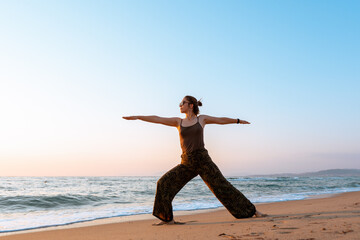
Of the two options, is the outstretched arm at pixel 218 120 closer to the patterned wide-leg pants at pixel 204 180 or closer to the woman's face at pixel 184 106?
the woman's face at pixel 184 106

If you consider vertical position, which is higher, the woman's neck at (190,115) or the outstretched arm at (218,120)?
the woman's neck at (190,115)

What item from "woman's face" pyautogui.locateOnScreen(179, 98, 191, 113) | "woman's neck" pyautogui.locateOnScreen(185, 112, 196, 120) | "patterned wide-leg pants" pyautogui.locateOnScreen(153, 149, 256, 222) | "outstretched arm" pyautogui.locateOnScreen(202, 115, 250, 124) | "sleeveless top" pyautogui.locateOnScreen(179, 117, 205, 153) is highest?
"woman's face" pyautogui.locateOnScreen(179, 98, 191, 113)

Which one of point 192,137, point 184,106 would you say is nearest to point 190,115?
point 184,106

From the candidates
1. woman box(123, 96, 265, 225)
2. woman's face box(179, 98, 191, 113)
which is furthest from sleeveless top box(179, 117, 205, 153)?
woman's face box(179, 98, 191, 113)

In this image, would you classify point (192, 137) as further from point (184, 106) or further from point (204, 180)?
point (204, 180)

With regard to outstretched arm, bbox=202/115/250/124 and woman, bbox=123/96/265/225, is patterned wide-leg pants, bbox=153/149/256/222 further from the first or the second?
outstretched arm, bbox=202/115/250/124

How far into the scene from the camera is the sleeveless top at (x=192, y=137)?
5.31m

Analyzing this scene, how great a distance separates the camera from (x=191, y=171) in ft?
17.8

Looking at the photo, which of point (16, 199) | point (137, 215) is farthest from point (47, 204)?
point (137, 215)

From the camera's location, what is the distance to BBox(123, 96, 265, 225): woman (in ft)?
17.5

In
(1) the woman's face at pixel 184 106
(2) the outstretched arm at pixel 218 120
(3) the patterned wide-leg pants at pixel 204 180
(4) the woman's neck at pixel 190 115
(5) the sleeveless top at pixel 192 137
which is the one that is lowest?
(3) the patterned wide-leg pants at pixel 204 180

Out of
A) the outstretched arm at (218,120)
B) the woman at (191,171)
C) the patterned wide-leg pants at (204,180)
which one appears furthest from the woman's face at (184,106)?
the patterned wide-leg pants at (204,180)

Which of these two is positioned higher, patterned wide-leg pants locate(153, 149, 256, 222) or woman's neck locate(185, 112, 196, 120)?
woman's neck locate(185, 112, 196, 120)

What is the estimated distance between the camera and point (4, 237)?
17.9 ft
